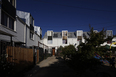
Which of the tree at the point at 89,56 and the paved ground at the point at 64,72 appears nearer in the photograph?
the tree at the point at 89,56

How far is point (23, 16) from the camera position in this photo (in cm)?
1397

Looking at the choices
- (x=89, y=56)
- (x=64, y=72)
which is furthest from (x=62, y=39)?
(x=89, y=56)

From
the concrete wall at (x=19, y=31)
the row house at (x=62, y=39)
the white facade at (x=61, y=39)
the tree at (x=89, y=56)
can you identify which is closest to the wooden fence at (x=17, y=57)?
the tree at (x=89, y=56)

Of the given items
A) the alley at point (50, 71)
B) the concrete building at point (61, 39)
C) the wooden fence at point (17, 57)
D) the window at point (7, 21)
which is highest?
the window at point (7, 21)

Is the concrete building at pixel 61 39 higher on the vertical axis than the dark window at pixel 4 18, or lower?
lower

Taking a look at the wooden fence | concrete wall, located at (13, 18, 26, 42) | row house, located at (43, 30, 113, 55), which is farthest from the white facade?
the wooden fence

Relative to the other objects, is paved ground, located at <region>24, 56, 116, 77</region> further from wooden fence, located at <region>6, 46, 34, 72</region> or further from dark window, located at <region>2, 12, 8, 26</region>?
dark window, located at <region>2, 12, 8, 26</region>

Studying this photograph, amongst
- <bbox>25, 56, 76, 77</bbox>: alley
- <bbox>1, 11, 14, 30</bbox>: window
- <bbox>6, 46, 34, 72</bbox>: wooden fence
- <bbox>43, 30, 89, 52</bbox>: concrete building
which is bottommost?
<bbox>25, 56, 76, 77</bbox>: alley

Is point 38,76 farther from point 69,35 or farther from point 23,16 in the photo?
point 69,35

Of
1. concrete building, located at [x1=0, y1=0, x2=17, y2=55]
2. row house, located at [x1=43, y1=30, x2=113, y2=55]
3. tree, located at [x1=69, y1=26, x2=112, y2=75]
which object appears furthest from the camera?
row house, located at [x1=43, y1=30, x2=113, y2=55]

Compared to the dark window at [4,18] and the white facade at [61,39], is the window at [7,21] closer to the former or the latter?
the dark window at [4,18]

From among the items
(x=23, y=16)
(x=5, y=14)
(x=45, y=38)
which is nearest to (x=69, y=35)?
(x=45, y=38)

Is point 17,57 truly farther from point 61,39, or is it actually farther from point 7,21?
point 61,39

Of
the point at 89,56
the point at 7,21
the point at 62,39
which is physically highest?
the point at 7,21
